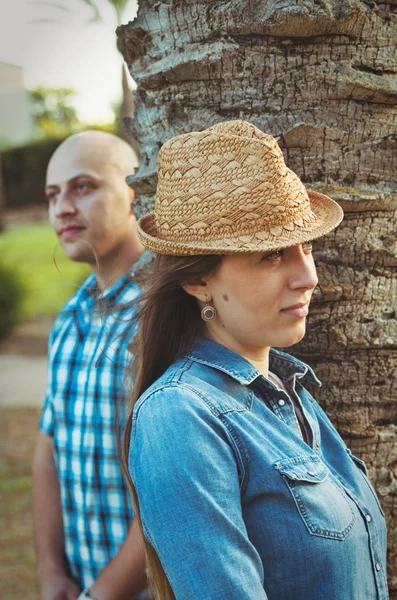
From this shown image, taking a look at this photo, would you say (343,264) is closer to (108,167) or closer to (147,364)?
(147,364)

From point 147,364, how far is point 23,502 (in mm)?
4477

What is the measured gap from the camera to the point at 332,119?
204cm

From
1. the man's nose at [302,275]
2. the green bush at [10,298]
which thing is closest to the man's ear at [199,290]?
the man's nose at [302,275]

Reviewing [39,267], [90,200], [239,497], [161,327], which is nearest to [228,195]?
[161,327]

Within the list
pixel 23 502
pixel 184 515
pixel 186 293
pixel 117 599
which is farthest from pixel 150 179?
pixel 23 502

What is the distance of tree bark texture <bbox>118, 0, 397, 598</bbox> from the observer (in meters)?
2.00

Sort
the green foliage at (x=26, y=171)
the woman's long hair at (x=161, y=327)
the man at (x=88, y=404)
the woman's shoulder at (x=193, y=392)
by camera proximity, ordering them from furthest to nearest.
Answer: the green foliage at (x=26, y=171), the man at (x=88, y=404), the woman's long hair at (x=161, y=327), the woman's shoulder at (x=193, y=392)

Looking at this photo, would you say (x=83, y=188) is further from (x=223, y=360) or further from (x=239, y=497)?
(x=239, y=497)

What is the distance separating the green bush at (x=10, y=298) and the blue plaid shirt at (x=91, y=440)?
9471 mm

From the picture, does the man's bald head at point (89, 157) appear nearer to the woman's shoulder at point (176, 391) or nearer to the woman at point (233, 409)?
the woman at point (233, 409)

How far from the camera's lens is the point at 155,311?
174cm

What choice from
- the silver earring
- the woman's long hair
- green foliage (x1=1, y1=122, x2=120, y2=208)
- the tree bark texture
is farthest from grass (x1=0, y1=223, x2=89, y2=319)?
the silver earring

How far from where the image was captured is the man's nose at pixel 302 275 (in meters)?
1.60

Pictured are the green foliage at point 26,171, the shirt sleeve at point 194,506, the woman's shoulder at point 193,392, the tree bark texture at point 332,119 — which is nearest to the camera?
the shirt sleeve at point 194,506
